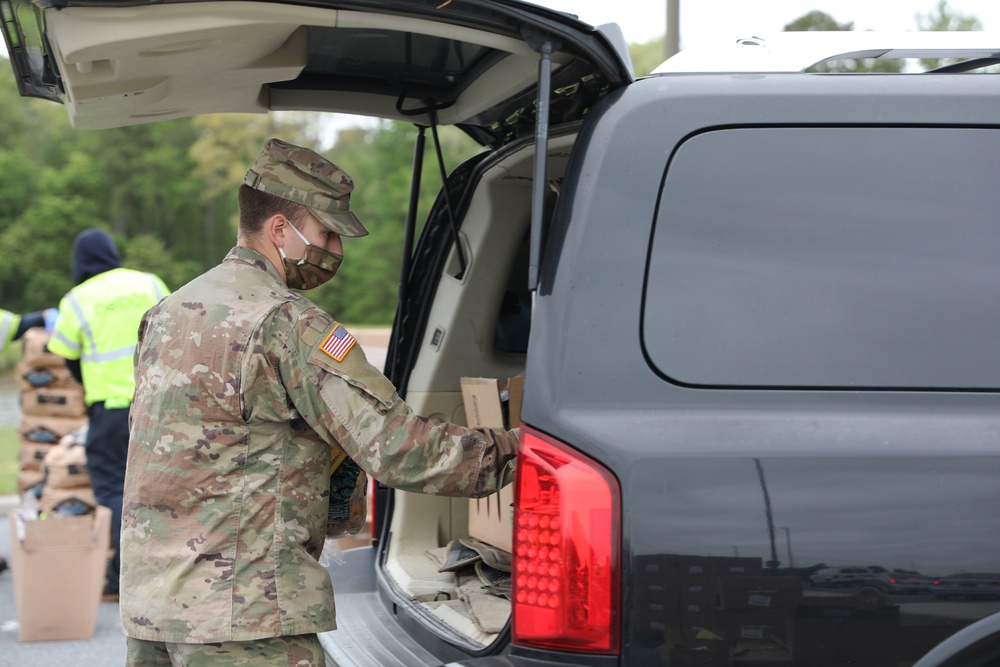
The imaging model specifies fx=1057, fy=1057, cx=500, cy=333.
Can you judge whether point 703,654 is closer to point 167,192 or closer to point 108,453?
point 108,453

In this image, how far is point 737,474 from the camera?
1894 mm

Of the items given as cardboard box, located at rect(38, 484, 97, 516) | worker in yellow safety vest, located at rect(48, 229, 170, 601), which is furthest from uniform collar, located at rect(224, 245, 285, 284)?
cardboard box, located at rect(38, 484, 97, 516)

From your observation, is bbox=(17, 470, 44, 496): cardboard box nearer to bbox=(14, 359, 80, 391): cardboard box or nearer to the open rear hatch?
bbox=(14, 359, 80, 391): cardboard box

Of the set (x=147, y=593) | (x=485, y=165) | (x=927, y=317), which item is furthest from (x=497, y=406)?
(x=927, y=317)

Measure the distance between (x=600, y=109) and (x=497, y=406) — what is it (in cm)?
112

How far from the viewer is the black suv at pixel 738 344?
1876mm

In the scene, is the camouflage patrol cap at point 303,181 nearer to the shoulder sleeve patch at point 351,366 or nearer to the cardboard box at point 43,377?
the shoulder sleeve patch at point 351,366

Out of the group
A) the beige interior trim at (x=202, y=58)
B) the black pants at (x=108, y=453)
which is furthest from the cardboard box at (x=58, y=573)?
the beige interior trim at (x=202, y=58)

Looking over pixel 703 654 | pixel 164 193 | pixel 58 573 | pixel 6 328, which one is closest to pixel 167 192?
pixel 164 193

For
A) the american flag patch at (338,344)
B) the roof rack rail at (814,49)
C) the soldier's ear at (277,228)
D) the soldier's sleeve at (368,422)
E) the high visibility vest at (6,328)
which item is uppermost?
the roof rack rail at (814,49)

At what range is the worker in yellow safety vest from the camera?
535 cm

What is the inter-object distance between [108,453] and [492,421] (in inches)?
120

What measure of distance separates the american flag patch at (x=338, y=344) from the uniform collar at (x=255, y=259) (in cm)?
26

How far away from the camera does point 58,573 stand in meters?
4.75
